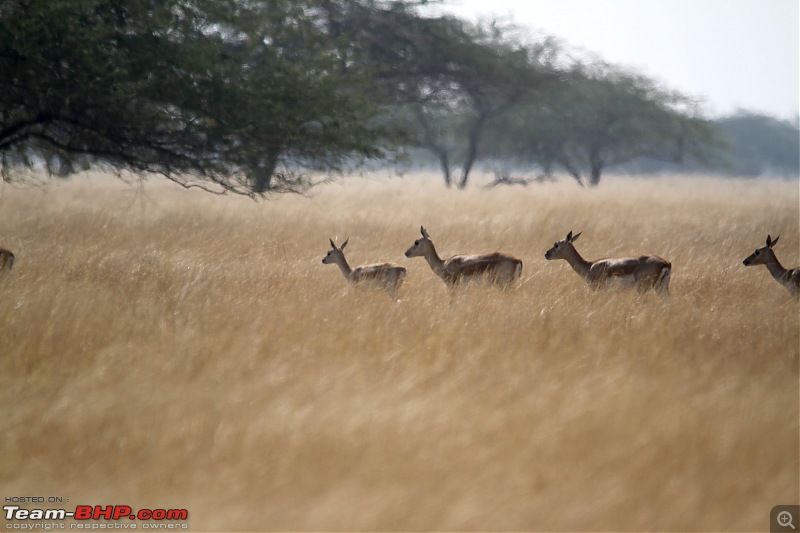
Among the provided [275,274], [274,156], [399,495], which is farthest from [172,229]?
[399,495]

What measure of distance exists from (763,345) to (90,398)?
4237 mm

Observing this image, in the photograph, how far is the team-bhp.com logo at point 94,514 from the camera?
12.6 feet

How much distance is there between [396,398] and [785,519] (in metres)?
2.04

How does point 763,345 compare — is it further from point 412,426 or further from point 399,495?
point 399,495

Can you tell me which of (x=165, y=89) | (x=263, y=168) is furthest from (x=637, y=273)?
(x=165, y=89)

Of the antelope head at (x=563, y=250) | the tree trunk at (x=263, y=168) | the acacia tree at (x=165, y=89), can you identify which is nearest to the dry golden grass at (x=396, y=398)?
the antelope head at (x=563, y=250)

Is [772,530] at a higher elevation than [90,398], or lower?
lower

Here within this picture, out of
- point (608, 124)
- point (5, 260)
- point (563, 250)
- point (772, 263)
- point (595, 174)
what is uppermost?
point (608, 124)

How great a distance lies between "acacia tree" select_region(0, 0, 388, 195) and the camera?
909cm

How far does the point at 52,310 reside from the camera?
22.0 ft

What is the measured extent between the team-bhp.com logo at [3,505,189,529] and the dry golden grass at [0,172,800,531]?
0.06 m

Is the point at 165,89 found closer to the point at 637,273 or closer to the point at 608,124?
the point at 637,273

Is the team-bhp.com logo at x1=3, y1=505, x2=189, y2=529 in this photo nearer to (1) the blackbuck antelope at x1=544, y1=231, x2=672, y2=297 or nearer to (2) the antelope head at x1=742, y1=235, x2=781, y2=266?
(1) the blackbuck antelope at x1=544, y1=231, x2=672, y2=297

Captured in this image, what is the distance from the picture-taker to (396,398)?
5.01 m
